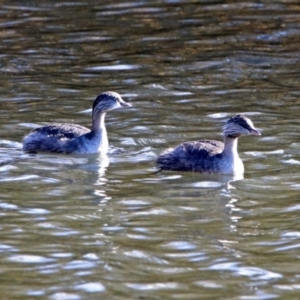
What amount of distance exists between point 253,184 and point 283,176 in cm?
41

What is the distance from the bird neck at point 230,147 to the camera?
12008 mm

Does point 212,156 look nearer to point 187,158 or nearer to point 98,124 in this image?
point 187,158

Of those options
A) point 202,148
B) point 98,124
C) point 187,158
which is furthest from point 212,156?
point 98,124

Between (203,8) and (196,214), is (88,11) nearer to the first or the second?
(203,8)

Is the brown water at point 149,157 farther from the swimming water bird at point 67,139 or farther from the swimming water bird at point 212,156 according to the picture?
the swimming water bird at point 67,139

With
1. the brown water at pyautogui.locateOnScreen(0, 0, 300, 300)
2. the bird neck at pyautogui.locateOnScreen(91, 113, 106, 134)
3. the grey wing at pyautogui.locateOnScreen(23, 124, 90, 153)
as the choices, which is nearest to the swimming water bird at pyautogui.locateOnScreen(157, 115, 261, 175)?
the brown water at pyautogui.locateOnScreen(0, 0, 300, 300)

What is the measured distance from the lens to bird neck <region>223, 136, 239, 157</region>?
1201cm

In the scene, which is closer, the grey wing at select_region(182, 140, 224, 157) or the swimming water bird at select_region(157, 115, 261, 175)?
the swimming water bird at select_region(157, 115, 261, 175)

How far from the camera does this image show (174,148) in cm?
1244

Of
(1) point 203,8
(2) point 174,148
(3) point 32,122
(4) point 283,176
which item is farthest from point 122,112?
(1) point 203,8

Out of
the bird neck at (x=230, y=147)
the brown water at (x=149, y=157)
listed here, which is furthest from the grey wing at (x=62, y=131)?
the bird neck at (x=230, y=147)

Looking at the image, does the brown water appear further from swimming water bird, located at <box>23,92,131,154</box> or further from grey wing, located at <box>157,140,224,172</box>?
swimming water bird, located at <box>23,92,131,154</box>

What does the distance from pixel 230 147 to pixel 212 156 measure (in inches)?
10.1

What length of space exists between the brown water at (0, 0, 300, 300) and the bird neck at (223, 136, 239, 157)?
0.33 meters
